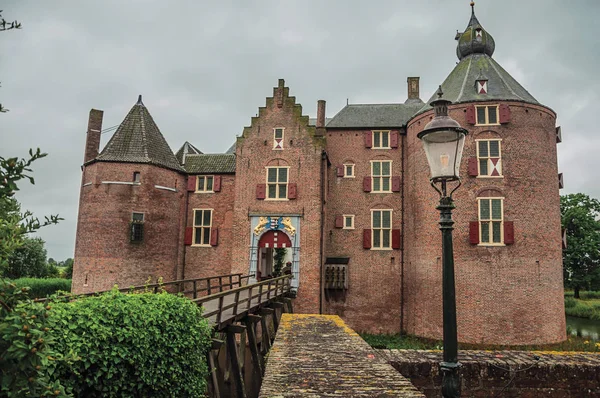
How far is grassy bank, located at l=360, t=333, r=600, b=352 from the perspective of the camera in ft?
54.4

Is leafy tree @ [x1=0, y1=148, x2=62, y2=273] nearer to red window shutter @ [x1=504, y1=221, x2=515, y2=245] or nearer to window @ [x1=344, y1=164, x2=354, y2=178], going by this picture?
red window shutter @ [x1=504, y1=221, x2=515, y2=245]

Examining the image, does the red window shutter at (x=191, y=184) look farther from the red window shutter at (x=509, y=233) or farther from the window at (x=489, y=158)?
the red window shutter at (x=509, y=233)

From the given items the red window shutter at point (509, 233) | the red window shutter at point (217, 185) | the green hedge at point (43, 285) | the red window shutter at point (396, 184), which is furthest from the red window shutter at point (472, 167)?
the green hedge at point (43, 285)

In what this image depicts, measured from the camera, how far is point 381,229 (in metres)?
21.0

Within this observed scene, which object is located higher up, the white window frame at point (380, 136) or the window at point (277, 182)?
the white window frame at point (380, 136)

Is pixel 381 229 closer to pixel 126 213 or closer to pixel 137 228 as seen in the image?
pixel 137 228

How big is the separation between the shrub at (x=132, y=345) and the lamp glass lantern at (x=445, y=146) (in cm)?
400

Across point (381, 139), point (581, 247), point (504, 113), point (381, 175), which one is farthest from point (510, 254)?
point (581, 247)

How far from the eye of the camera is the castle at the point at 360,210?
1755cm

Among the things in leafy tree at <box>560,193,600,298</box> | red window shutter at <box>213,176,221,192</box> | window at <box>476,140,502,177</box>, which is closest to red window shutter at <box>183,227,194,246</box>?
red window shutter at <box>213,176,221,192</box>

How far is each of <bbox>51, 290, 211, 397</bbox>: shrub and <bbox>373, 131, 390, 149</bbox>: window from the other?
1634cm

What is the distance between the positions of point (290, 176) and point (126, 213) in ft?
26.1

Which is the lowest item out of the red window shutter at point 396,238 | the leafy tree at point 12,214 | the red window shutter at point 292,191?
the leafy tree at point 12,214

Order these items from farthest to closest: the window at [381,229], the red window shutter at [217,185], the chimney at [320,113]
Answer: the red window shutter at [217,185], the chimney at [320,113], the window at [381,229]
